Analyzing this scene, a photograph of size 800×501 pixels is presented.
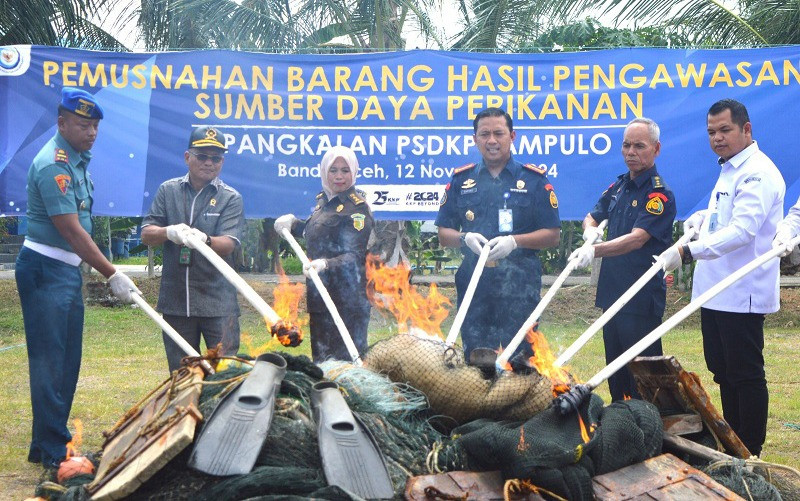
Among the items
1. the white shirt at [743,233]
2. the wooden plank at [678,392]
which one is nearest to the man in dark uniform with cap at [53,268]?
the wooden plank at [678,392]

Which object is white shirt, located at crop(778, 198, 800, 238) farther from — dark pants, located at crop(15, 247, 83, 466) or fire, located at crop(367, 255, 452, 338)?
dark pants, located at crop(15, 247, 83, 466)

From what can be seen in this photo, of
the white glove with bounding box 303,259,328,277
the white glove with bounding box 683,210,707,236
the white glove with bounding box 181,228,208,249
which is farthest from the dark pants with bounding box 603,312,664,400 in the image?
the white glove with bounding box 181,228,208,249

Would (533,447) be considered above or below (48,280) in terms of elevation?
below

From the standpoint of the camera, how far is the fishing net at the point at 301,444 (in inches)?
121

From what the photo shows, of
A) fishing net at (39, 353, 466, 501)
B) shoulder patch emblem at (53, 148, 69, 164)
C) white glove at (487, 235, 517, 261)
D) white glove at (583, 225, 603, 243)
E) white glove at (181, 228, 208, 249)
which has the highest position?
shoulder patch emblem at (53, 148, 69, 164)

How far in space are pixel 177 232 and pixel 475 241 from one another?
1.87 metres

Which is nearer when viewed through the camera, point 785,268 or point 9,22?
point 9,22

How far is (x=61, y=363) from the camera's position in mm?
5242

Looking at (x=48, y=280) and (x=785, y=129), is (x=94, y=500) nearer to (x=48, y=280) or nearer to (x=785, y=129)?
(x=48, y=280)

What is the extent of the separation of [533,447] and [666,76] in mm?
5374

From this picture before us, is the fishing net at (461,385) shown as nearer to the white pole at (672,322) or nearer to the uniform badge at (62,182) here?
the white pole at (672,322)

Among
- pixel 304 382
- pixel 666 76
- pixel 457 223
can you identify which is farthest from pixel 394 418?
pixel 666 76

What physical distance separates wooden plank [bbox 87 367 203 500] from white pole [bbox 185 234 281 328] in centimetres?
51

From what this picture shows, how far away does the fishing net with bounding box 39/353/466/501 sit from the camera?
121 inches
